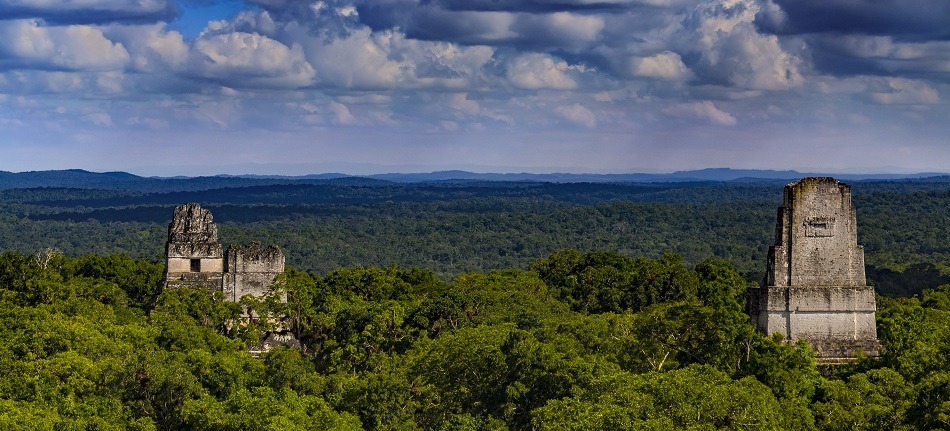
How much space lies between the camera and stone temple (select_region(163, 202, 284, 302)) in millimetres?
53406

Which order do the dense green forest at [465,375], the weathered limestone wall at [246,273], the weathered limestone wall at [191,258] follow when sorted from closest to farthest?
the dense green forest at [465,375]
the weathered limestone wall at [246,273]
the weathered limestone wall at [191,258]

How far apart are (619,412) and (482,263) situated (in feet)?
561

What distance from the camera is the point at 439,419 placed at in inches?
1337

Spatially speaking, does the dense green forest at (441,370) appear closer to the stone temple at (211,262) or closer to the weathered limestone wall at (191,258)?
the stone temple at (211,262)

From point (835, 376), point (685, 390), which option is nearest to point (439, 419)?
point (685, 390)

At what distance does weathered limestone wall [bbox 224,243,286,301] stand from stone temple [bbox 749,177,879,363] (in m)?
22.8

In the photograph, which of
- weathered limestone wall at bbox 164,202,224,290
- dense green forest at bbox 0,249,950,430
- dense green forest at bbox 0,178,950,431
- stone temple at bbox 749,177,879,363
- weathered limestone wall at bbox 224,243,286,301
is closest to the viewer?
dense green forest at bbox 0,249,950,430

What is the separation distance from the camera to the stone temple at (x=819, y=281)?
38.3 metres

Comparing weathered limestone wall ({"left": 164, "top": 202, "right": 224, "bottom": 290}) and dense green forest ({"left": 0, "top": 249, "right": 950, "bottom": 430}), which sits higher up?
weathered limestone wall ({"left": 164, "top": 202, "right": 224, "bottom": 290})

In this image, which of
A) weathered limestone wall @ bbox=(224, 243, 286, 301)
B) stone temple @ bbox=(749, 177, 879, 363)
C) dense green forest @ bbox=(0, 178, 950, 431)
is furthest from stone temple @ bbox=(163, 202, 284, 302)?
stone temple @ bbox=(749, 177, 879, 363)

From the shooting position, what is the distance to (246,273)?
2106 inches

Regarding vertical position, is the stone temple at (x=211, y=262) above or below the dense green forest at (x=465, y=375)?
above

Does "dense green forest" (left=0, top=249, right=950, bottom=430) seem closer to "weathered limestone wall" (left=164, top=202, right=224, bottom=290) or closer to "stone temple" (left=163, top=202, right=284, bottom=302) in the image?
"stone temple" (left=163, top=202, right=284, bottom=302)

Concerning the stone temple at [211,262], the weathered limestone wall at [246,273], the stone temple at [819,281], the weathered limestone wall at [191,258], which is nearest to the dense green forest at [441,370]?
the weathered limestone wall at [246,273]
